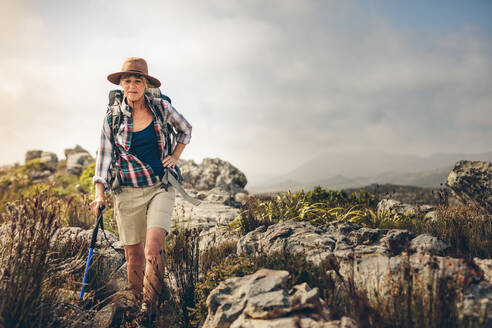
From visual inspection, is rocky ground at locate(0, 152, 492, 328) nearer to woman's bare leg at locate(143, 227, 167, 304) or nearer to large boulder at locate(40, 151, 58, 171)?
woman's bare leg at locate(143, 227, 167, 304)

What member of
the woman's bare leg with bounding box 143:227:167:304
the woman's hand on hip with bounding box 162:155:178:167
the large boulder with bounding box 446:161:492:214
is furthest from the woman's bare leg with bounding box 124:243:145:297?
the large boulder with bounding box 446:161:492:214

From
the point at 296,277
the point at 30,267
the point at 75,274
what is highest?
the point at 30,267

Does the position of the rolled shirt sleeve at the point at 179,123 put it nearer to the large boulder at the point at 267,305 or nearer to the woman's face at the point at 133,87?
the woman's face at the point at 133,87

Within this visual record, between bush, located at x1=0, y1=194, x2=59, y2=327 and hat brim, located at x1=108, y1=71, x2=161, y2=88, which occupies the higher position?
hat brim, located at x1=108, y1=71, x2=161, y2=88

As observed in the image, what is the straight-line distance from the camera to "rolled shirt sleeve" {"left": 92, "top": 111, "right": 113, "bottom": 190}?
335 centimetres

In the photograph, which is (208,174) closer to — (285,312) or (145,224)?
(145,224)

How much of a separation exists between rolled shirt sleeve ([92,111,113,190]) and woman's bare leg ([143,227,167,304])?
0.75 meters

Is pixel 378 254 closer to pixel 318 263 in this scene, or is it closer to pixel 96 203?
pixel 318 263

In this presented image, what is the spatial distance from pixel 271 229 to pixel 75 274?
8.83ft

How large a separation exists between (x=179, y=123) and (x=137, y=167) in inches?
28.1

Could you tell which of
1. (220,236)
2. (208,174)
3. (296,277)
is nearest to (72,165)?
(208,174)

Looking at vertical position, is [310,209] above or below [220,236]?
above

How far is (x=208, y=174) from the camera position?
552 inches

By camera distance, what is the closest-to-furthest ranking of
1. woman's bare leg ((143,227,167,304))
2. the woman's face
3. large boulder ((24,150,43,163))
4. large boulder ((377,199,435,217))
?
1. woman's bare leg ((143,227,167,304))
2. the woman's face
3. large boulder ((377,199,435,217))
4. large boulder ((24,150,43,163))
